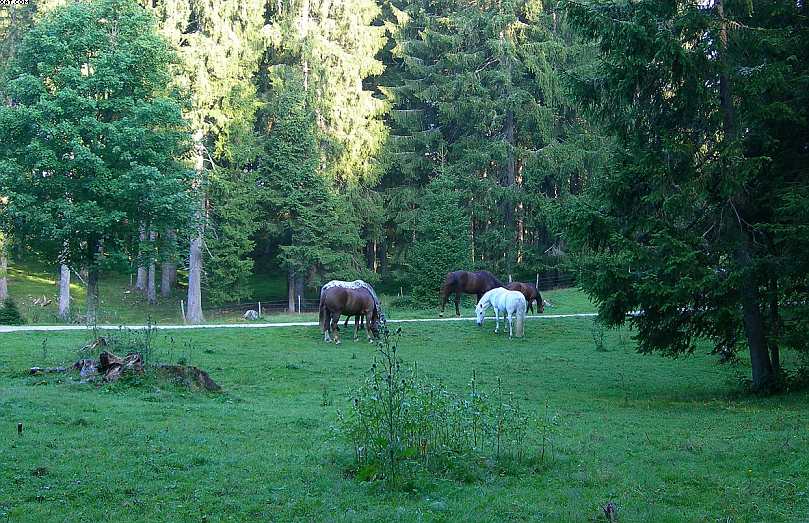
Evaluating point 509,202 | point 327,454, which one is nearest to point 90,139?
point 327,454

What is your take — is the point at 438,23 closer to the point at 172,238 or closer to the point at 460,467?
the point at 172,238

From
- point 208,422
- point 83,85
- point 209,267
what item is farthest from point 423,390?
point 209,267

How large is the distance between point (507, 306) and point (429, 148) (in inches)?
948

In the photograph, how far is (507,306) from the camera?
26.9 meters

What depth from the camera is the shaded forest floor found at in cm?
3278

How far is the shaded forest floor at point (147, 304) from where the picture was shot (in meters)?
32.8

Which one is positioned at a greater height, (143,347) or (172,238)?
(172,238)

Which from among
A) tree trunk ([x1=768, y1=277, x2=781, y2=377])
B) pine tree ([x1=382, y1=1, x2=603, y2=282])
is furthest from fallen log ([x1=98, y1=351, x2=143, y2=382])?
pine tree ([x1=382, y1=1, x2=603, y2=282])

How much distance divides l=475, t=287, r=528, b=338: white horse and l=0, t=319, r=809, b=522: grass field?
8337 millimetres

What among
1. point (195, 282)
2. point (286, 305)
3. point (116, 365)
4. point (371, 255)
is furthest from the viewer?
point (371, 255)

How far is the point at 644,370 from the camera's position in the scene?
19906mm

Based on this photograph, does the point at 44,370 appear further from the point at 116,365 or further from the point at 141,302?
the point at 141,302

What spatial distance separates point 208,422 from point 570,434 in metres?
5.03

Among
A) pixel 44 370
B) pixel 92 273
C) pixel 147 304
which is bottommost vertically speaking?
pixel 44 370
